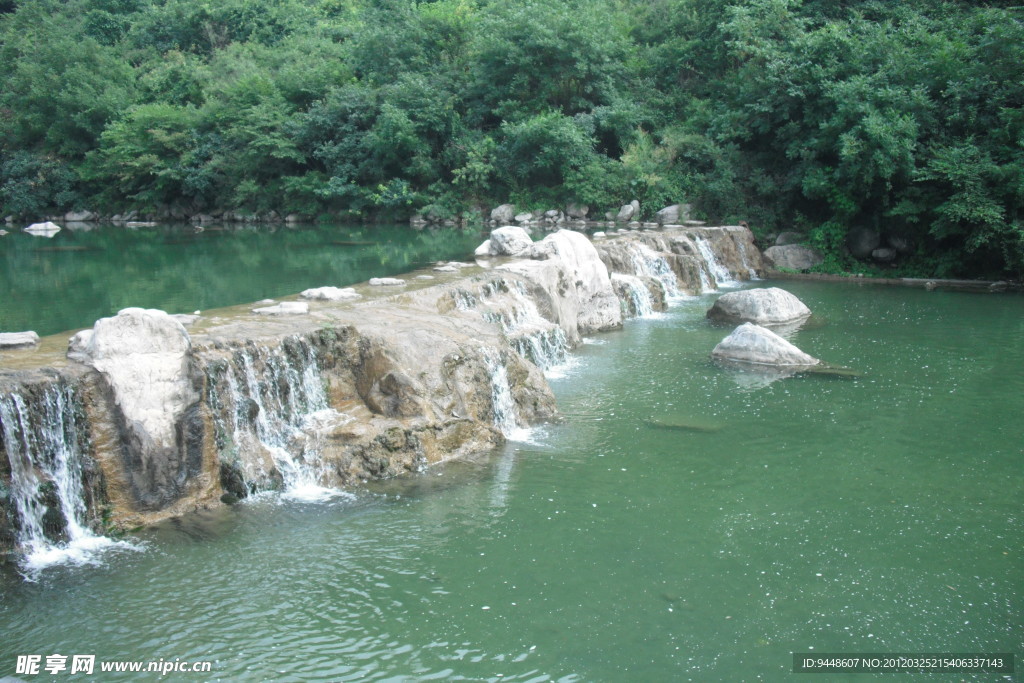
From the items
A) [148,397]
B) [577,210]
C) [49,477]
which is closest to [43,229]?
[577,210]

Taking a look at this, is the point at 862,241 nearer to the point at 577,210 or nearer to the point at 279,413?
the point at 577,210

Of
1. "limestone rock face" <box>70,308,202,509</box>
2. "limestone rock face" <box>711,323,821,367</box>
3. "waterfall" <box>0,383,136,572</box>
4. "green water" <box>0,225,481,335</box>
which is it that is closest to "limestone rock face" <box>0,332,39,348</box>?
"limestone rock face" <box>70,308,202,509</box>

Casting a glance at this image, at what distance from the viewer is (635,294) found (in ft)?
52.3

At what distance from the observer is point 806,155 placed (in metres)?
20.5

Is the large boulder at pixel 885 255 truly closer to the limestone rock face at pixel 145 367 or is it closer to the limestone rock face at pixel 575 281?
the limestone rock face at pixel 575 281

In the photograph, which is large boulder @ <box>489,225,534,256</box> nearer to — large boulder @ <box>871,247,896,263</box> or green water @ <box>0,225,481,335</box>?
green water @ <box>0,225,481,335</box>

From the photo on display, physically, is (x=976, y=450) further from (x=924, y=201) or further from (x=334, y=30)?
(x=334, y=30)

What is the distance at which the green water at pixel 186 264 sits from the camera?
15234 mm

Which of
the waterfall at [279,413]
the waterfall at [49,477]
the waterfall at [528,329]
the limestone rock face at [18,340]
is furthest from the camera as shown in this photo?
the waterfall at [528,329]

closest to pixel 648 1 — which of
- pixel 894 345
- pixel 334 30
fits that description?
pixel 334 30

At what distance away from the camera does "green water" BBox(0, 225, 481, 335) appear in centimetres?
1523

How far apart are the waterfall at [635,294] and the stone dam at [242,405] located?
15.1 ft

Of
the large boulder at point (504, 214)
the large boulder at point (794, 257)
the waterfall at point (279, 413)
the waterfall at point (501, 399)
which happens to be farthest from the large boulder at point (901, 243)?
the waterfall at point (279, 413)

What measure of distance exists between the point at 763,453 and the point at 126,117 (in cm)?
3565
